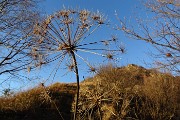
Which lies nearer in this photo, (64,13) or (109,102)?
(64,13)

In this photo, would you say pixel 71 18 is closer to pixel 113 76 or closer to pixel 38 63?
pixel 38 63

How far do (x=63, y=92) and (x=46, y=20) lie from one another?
1473 cm

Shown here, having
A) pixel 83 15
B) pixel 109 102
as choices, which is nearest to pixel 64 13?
pixel 83 15

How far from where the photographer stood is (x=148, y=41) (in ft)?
41.9

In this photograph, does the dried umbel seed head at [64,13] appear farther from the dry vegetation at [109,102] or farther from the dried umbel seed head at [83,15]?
the dry vegetation at [109,102]

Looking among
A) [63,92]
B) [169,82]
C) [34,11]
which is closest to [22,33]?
[34,11]

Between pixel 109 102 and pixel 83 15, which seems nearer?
pixel 83 15

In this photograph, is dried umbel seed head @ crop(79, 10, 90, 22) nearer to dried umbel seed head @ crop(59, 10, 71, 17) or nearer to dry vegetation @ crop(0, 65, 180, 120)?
dried umbel seed head @ crop(59, 10, 71, 17)

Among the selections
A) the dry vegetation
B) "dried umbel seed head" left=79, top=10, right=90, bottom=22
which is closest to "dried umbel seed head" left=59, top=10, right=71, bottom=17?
"dried umbel seed head" left=79, top=10, right=90, bottom=22

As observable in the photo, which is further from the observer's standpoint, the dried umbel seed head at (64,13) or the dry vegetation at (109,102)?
the dry vegetation at (109,102)

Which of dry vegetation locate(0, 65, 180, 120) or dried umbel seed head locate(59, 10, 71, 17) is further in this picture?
dry vegetation locate(0, 65, 180, 120)

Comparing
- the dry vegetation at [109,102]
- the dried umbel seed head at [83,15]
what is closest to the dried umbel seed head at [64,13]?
the dried umbel seed head at [83,15]

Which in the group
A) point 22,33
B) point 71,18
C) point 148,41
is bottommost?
point 71,18

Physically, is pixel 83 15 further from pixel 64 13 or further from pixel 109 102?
pixel 109 102
